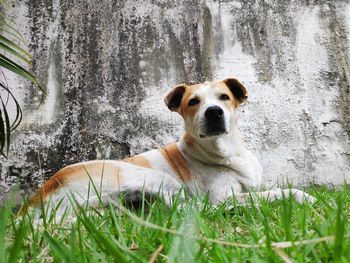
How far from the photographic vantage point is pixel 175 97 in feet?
10.5

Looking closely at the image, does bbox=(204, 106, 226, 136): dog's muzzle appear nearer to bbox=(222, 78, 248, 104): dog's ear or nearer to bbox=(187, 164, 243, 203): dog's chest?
bbox=(187, 164, 243, 203): dog's chest

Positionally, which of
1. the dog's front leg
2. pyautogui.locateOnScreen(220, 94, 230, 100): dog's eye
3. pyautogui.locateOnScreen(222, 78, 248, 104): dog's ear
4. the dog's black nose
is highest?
pyautogui.locateOnScreen(222, 78, 248, 104): dog's ear

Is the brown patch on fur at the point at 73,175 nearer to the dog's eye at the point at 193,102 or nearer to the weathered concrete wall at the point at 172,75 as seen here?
the dog's eye at the point at 193,102

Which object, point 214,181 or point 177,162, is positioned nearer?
point 214,181

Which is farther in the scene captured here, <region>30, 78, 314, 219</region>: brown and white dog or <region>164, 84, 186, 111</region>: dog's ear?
<region>164, 84, 186, 111</region>: dog's ear

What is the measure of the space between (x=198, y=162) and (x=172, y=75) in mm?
1012

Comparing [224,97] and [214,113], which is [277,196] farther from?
[224,97]

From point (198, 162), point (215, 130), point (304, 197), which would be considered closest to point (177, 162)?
point (198, 162)

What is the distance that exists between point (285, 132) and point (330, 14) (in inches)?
48.4

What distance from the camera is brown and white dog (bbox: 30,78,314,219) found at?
2.70 metres

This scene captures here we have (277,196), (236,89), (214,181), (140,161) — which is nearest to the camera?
(277,196)

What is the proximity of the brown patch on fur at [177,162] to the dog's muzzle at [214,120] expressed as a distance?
0.34m

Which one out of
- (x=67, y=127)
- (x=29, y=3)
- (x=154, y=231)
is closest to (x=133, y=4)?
(x=29, y=3)

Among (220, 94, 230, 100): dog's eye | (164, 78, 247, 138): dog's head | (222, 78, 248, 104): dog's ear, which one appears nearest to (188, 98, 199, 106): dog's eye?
(164, 78, 247, 138): dog's head
